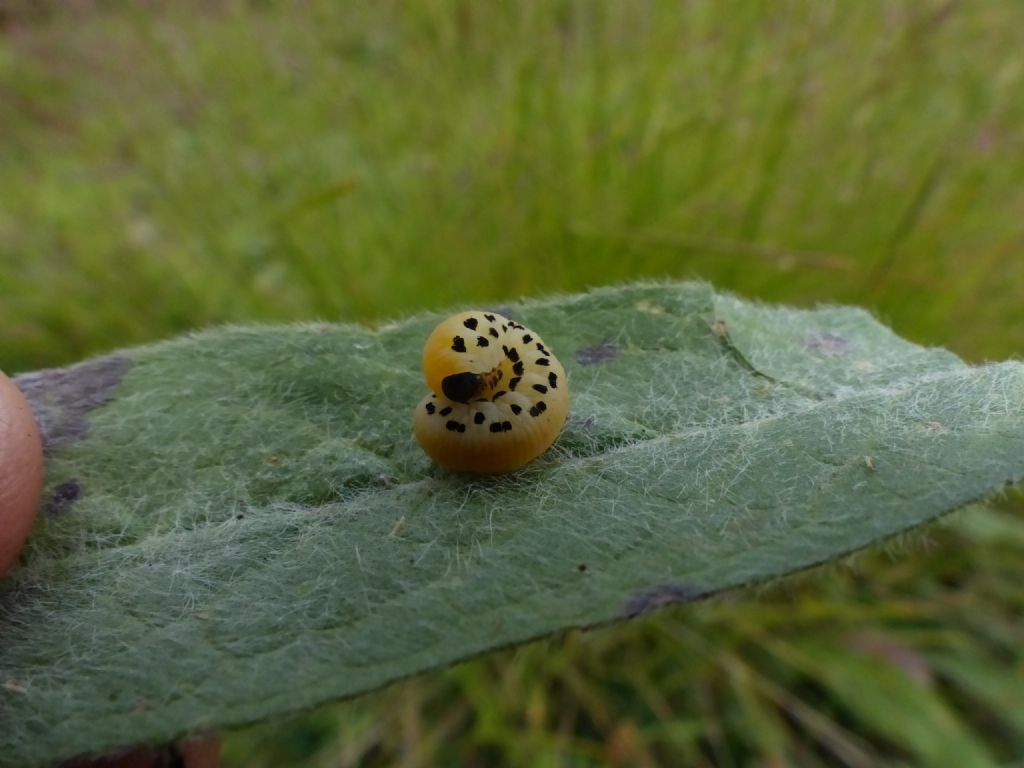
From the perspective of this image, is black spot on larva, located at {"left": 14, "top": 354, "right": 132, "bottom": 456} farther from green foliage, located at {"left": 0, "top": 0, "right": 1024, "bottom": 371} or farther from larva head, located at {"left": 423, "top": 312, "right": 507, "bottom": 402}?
green foliage, located at {"left": 0, "top": 0, "right": 1024, "bottom": 371}

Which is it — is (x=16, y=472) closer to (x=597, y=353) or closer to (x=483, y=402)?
(x=483, y=402)

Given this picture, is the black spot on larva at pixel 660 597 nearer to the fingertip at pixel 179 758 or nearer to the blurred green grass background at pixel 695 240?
the fingertip at pixel 179 758

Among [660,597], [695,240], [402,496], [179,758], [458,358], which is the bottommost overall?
[179,758]

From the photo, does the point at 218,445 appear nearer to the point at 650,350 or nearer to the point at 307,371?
the point at 307,371

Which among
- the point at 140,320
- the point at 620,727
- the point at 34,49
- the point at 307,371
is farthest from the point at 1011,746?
the point at 34,49

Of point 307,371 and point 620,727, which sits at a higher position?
point 307,371

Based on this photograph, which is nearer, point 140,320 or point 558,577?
point 558,577

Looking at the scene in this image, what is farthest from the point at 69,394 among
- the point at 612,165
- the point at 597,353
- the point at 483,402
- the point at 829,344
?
the point at 612,165

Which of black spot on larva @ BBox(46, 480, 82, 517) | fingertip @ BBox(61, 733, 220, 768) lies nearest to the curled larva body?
black spot on larva @ BBox(46, 480, 82, 517)
